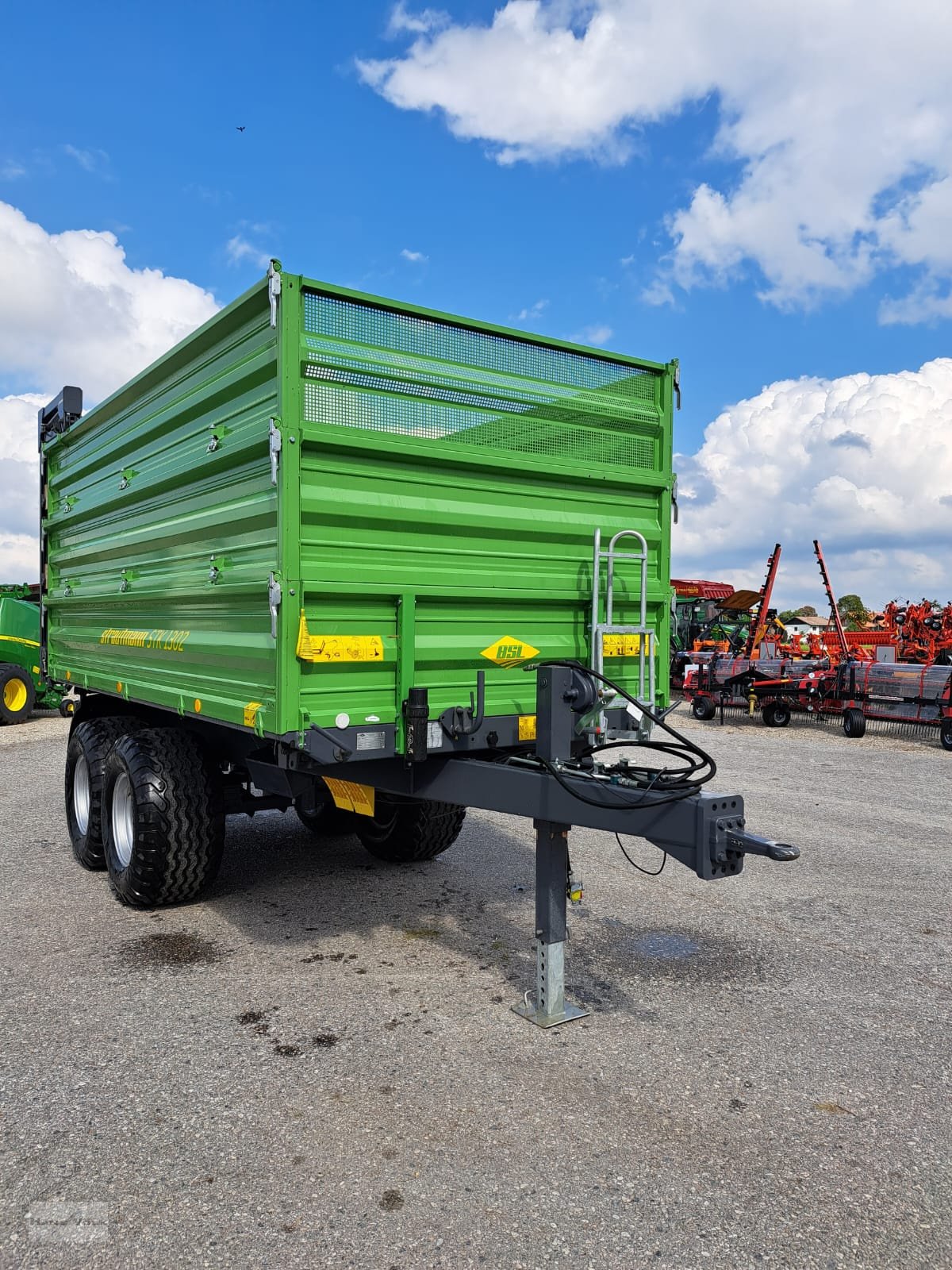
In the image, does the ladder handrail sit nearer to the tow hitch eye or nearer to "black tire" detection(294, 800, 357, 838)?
the tow hitch eye

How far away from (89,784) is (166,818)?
1.22 metres

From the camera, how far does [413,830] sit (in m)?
5.88

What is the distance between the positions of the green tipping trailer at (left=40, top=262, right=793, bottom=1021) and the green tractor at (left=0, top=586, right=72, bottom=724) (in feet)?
33.2

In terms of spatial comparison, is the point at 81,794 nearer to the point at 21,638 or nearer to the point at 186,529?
the point at 186,529

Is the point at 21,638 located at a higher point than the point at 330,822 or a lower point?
higher

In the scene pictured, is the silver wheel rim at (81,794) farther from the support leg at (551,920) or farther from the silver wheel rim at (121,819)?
the support leg at (551,920)

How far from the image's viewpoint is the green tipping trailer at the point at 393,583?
3.60m

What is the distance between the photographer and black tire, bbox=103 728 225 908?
4.82 m

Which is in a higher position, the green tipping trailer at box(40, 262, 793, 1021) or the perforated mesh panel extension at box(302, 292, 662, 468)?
the perforated mesh panel extension at box(302, 292, 662, 468)

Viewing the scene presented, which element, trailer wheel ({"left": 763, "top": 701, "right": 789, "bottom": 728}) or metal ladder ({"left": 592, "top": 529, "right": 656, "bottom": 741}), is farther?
trailer wheel ({"left": 763, "top": 701, "right": 789, "bottom": 728})

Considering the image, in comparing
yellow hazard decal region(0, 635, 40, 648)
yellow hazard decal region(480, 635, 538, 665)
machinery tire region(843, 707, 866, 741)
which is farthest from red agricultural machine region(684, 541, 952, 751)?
yellow hazard decal region(0, 635, 40, 648)

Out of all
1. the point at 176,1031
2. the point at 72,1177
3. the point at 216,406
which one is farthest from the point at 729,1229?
the point at 216,406

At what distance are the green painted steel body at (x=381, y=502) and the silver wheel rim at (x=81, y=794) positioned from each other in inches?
50.4

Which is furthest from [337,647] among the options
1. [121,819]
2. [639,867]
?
[121,819]
